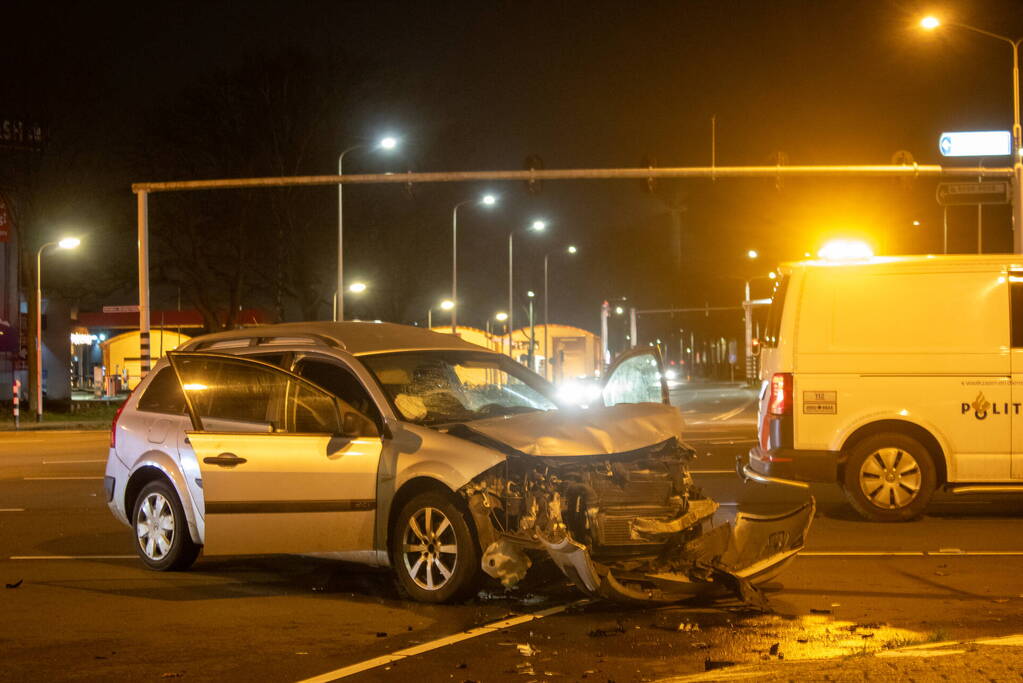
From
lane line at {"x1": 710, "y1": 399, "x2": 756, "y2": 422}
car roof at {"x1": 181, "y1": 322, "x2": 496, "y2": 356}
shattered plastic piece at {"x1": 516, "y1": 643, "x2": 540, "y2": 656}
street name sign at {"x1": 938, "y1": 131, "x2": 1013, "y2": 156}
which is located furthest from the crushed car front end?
lane line at {"x1": 710, "y1": 399, "x2": 756, "y2": 422}

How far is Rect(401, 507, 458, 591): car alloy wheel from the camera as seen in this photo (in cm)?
777

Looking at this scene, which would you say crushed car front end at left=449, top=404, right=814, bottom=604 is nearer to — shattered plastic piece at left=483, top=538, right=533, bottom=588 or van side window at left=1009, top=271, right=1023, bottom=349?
shattered plastic piece at left=483, top=538, right=533, bottom=588

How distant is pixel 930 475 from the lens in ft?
37.9

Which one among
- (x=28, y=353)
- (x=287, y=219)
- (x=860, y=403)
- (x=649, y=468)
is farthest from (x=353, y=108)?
(x=649, y=468)

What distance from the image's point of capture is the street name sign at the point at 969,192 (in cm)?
2428

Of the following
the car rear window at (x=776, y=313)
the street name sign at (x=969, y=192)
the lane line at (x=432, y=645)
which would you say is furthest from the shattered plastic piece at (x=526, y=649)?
the street name sign at (x=969, y=192)

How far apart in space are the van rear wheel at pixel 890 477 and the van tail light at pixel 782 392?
0.73m

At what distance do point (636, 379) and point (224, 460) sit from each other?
302cm

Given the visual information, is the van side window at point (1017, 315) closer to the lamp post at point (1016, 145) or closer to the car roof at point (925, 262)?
the car roof at point (925, 262)

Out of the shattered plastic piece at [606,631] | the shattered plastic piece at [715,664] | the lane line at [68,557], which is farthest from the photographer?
the lane line at [68,557]

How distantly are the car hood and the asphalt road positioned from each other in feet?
2.75

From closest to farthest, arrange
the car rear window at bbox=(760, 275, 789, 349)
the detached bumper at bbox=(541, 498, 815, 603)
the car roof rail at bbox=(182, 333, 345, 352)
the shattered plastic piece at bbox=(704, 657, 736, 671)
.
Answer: the shattered plastic piece at bbox=(704, 657, 736, 671) → the detached bumper at bbox=(541, 498, 815, 603) → the car roof rail at bbox=(182, 333, 345, 352) → the car rear window at bbox=(760, 275, 789, 349)

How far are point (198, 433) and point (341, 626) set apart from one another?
1883mm

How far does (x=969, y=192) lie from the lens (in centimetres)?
2461
